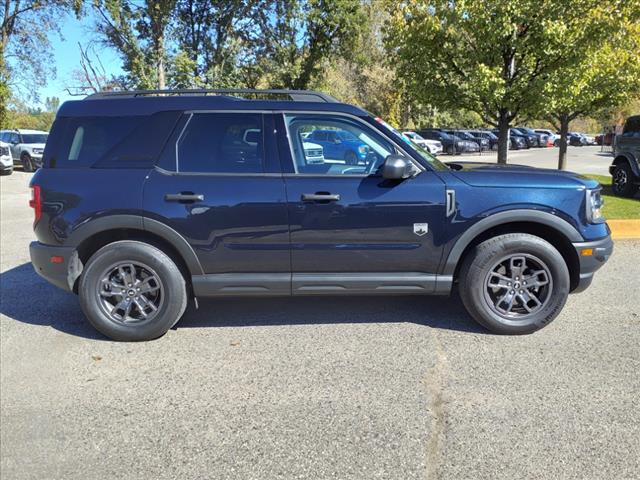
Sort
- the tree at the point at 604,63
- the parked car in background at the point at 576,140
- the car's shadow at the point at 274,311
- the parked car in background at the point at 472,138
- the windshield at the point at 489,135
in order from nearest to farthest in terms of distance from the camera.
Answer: the car's shadow at the point at 274,311, the tree at the point at 604,63, the parked car in background at the point at 472,138, the windshield at the point at 489,135, the parked car in background at the point at 576,140

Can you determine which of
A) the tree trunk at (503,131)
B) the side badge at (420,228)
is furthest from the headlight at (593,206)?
the tree trunk at (503,131)

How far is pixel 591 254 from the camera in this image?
396cm

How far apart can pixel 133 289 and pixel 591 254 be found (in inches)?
144

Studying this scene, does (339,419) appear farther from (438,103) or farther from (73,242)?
(438,103)

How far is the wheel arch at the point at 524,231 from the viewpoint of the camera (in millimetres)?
3885

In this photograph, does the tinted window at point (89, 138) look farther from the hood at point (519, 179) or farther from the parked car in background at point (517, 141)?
the parked car in background at point (517, 141)

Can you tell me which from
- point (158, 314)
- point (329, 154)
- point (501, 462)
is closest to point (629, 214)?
point (329, 154)

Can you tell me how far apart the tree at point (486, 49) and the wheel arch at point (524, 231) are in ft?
14.4

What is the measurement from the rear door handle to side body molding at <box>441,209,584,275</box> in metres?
1.99

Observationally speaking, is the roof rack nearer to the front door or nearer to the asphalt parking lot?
the front door

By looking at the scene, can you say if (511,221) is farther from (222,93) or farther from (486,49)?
(486,49)

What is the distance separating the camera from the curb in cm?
716

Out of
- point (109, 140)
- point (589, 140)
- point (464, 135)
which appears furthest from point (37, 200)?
point (589, 140)

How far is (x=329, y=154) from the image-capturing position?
13.1ft
